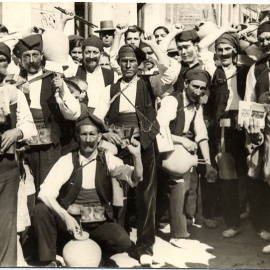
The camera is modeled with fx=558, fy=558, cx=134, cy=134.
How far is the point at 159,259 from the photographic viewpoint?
4844mm

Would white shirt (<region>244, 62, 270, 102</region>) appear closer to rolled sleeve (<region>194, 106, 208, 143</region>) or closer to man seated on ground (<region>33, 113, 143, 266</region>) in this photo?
rolled sleeve (<region>194, 106, 208, 143</region>)

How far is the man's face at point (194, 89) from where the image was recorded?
483 centimetres

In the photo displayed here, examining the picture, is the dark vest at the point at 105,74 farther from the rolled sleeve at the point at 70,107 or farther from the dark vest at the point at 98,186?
the dark vest at the point at 98,186

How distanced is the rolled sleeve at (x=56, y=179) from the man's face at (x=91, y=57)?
33.1 inches

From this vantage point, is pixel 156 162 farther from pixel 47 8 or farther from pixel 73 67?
pixel 47 8

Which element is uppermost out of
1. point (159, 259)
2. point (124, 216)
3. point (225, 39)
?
point (225, 39)

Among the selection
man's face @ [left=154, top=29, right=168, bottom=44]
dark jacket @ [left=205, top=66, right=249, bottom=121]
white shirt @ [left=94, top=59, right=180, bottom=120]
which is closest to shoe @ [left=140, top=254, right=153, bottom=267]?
A: white shirt @ [left=94, top=59, right=180, bottom=120]

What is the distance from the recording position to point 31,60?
15.6 feet

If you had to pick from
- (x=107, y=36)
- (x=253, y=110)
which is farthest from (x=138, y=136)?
(x=107, y=36)

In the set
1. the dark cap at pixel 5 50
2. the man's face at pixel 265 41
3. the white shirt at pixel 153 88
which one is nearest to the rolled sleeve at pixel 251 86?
the man's face at pixel 265 41

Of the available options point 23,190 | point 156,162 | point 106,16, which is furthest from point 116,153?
point 106,16

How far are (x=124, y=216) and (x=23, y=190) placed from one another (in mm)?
892

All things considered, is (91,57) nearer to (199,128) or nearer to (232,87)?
(199,128)

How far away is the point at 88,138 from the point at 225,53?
1.44 metres
